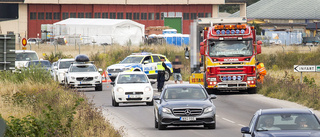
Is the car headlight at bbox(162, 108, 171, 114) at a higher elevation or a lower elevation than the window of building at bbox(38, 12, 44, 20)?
lower

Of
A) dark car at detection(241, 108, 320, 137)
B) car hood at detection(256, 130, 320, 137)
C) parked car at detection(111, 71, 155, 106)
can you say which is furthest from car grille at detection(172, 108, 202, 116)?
parked car at detection(111, 71, 155, 106)

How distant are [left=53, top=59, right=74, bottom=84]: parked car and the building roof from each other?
313 feet

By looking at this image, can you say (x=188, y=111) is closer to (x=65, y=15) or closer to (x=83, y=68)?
(x=83, y=68)

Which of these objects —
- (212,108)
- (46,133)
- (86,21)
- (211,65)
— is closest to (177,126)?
(212,108)

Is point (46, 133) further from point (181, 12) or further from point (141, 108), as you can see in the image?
point (181, 12)

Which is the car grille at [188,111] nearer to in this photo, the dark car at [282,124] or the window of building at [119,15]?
the dark car at [282,124]

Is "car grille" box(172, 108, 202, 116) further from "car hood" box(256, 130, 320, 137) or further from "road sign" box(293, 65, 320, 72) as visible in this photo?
"road sign" box(293, 65, 320, 72)

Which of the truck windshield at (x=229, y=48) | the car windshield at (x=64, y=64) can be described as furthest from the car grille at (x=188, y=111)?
the car windshield at (x=64, y=64)

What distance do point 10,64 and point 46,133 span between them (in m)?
2.44

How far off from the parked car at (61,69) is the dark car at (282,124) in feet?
91.0

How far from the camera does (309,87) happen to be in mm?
32094

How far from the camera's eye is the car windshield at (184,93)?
19.7m

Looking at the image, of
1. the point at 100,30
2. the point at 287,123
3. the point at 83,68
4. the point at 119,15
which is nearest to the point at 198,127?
the point at 287,123

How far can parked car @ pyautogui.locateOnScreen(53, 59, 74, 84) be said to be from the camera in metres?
39.6
